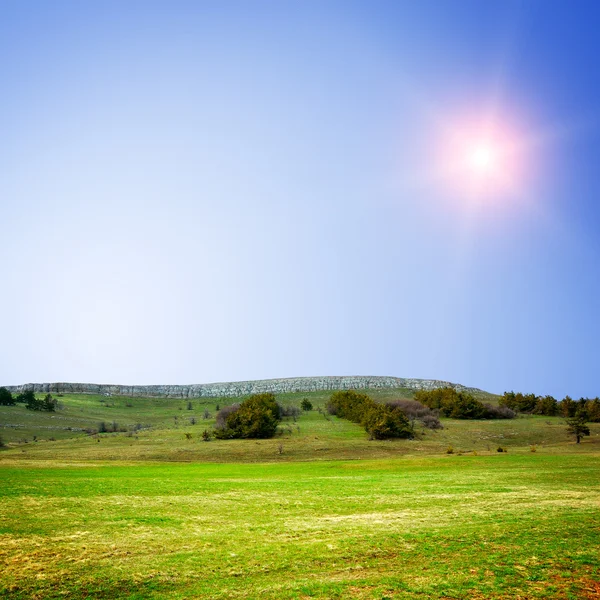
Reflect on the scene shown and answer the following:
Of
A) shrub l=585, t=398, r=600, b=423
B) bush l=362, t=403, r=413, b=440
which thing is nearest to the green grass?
bush l=362, t=403, r=413, b=440

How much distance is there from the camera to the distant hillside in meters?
120

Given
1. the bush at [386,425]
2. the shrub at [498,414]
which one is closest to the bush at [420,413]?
the bush at [386,425]

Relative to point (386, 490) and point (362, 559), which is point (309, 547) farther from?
point (386, 490)

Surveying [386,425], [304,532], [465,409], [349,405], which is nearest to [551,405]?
[465,409]

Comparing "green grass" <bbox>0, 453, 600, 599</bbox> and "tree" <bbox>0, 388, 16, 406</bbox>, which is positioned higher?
"green grass" <bbox>0, 453, 600, 599</bbox>

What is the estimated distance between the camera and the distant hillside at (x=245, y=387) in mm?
119875

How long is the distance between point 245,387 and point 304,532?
116882 mm

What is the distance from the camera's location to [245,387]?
421 feet

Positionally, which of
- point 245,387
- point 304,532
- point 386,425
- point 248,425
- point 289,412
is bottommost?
point 245,387

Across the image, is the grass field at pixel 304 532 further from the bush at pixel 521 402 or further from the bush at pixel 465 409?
the bush at pixel 521 402

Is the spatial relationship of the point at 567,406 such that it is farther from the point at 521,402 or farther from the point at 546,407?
the point at 521,402

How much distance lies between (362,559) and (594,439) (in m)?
46.9

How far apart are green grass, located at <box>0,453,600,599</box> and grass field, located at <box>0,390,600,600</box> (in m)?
0.05

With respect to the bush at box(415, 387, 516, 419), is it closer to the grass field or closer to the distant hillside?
the grass field
